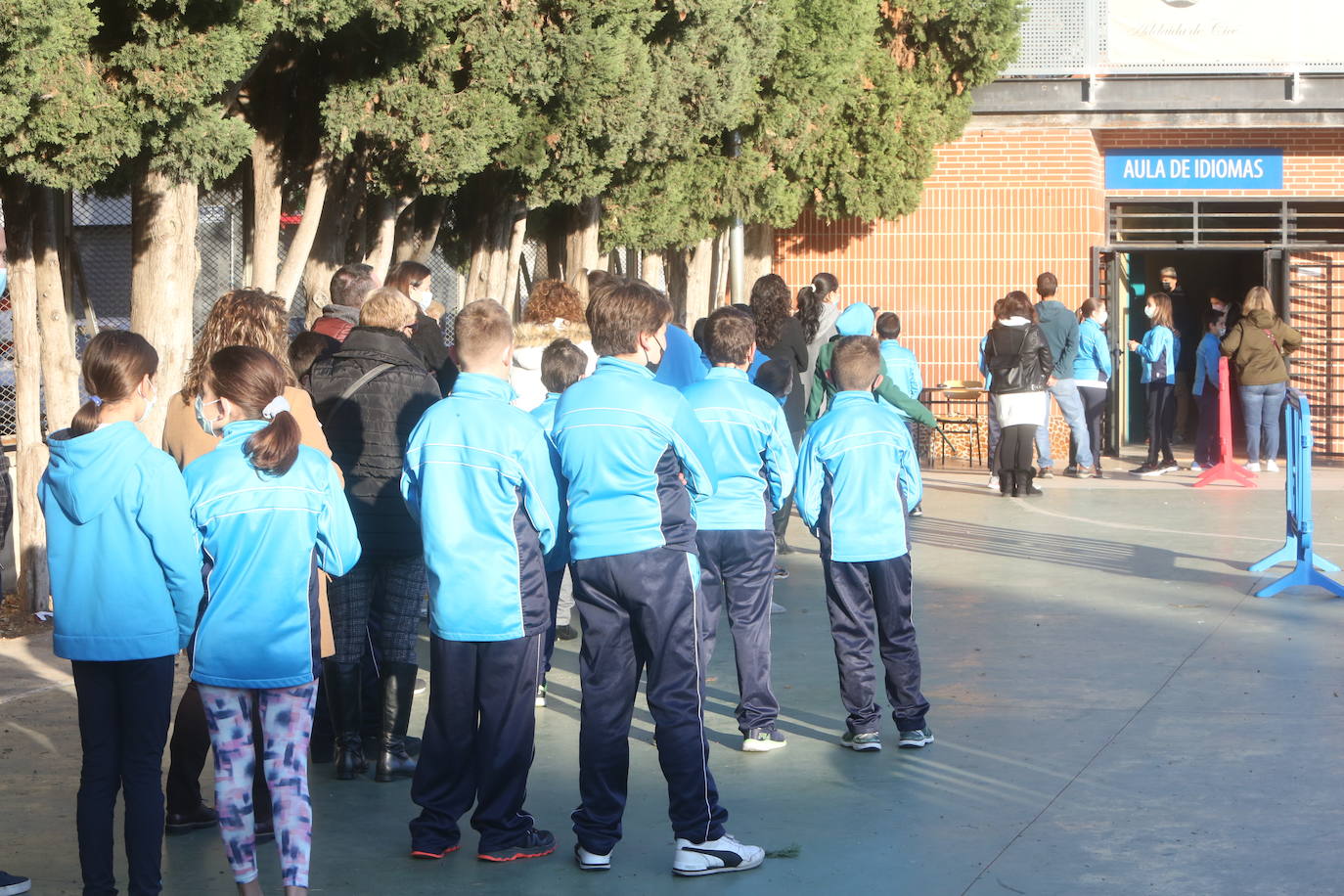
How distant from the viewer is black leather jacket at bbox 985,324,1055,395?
47.2 feet

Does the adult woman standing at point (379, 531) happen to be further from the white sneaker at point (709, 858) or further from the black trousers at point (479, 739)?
the white sneaker at point (709, 858)

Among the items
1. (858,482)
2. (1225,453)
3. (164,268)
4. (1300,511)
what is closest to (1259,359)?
(1225,453)

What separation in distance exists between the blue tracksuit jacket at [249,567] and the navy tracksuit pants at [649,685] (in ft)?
2.95

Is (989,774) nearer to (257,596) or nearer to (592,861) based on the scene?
(592,861)

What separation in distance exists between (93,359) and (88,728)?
1.03 metres

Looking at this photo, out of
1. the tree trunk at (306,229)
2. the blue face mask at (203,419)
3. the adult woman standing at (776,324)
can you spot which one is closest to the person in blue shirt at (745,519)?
the blue face mask at (203,419)

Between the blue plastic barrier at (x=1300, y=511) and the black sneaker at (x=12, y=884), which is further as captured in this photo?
the blue plastic barrier at (x=1300, y=511)

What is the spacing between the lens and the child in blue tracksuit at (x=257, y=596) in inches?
184

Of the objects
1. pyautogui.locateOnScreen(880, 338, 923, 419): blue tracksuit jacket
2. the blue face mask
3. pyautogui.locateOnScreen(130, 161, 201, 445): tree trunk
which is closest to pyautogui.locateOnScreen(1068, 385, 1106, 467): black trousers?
pyautogui.locateOnScreen(880, 338, 923, 419): blue tracksuit jacket

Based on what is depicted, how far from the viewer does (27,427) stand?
28.9 ft

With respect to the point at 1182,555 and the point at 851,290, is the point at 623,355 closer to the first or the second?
the point at 1182,555

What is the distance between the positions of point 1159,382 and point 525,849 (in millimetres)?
13316

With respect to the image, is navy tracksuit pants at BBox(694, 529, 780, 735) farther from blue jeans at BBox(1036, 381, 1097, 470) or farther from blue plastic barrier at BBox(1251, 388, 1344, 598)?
blue jeans at BBox(1036, 381, 1097, 470)

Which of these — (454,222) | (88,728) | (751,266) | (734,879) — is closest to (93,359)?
(88,728)
